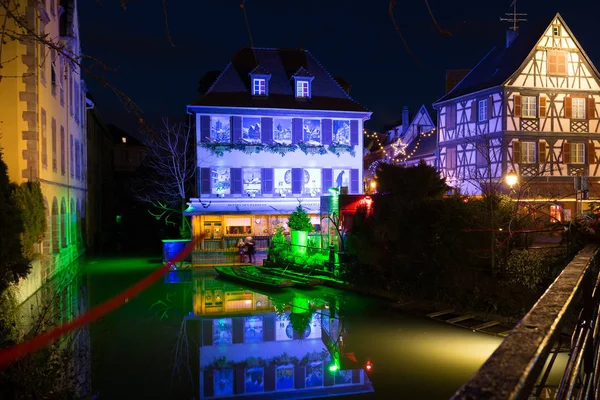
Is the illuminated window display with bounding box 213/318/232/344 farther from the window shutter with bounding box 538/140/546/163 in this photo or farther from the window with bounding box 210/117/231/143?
the window shutter with bounding box 538/140/546/163

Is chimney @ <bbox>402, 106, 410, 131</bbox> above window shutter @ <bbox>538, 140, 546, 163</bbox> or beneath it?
above

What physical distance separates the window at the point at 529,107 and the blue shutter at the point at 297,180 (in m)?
11.6

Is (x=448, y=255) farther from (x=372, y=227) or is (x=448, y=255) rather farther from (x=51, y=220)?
(x=51, y=220)

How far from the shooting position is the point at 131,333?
1216 cm

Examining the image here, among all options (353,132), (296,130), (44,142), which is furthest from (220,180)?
(44,142)

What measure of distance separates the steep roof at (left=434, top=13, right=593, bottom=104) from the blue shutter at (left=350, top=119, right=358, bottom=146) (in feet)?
17.7

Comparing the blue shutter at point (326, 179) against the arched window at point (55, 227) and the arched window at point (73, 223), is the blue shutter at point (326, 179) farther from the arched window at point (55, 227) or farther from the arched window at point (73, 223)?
the arched window at point (55, 227)

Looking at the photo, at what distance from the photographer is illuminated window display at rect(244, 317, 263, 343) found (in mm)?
11988

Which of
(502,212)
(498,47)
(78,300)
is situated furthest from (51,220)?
(498,47)

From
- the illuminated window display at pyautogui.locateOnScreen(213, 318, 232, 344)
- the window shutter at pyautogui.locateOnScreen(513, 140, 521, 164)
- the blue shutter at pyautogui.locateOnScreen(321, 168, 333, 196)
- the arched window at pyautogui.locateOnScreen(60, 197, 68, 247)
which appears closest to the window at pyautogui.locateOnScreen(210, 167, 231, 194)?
the blue shutter at pyautogui.locateOnScreen(321, 168, 333, 196)

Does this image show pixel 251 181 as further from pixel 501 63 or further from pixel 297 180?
pixel 501 63

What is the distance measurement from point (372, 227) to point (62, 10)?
1787 cm

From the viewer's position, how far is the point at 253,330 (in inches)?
506

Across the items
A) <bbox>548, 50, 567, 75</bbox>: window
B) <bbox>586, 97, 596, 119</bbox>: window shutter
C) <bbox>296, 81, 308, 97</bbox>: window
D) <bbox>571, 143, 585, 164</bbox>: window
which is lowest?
<bbox>571, 143, 585, 164</bbox>: window
